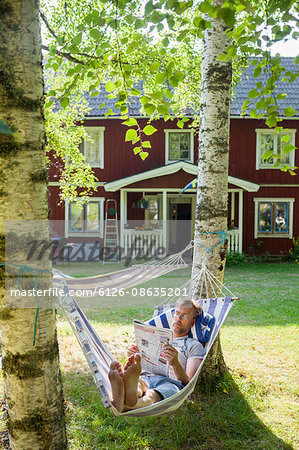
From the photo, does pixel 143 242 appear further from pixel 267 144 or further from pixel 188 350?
pixel 188 350

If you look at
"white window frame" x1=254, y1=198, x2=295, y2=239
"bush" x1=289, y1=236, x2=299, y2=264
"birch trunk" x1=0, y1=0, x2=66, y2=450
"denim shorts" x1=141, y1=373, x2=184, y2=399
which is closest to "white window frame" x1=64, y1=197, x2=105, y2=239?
"white window frame" x1=254, y1=198, x2=295, y2=239

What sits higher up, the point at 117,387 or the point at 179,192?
the point at 179,192

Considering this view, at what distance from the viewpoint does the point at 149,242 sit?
1079 centimetres

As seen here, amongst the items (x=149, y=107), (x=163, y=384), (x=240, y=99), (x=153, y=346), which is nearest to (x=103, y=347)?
(x=153, y=346)

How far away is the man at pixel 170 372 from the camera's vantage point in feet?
6.71

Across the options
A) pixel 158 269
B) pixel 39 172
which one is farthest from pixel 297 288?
pixel 39 172

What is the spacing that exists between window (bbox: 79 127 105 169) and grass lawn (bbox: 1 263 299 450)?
7707 millimetres

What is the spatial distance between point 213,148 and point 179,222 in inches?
401

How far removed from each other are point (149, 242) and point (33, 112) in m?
9.39

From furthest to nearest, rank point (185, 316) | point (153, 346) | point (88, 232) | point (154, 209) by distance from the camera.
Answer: point (154, 209)
point (88, 232)
point (185, 316)
point (153, 346)

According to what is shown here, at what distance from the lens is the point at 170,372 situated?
7.85 ft

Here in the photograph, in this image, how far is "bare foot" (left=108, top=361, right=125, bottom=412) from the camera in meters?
2.02

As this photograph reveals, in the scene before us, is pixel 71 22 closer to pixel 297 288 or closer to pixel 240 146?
pixel 297 288

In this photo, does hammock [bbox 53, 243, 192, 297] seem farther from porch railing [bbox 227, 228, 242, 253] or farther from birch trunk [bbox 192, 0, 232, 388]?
porch railing [bbox 227, 228, 242, 253]
